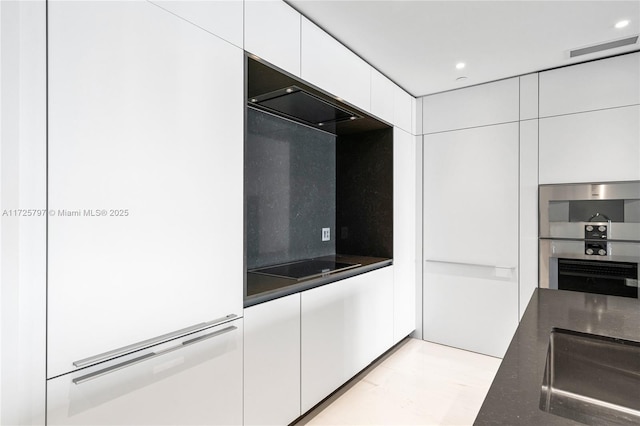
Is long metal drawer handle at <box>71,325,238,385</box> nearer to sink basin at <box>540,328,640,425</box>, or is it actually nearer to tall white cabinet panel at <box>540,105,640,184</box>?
sink basin at <box>540,328,640,425</box>

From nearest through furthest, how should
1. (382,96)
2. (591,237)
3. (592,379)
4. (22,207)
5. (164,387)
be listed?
(22,207)
(592,379)
(164,387)
(591,237)
(382,96)

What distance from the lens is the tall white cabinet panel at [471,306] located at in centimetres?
287

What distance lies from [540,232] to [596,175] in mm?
547

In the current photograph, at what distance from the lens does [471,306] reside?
303cm

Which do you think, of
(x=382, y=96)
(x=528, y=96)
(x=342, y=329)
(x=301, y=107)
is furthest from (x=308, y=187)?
(x=528, y=96)

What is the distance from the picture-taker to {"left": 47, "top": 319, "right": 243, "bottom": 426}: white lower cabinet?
Result: 104cm

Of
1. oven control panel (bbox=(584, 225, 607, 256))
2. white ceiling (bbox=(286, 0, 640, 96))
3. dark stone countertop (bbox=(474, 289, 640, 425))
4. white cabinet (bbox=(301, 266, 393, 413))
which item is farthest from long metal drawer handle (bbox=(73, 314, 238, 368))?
oven control panel (bbox=(584, 225, 607, 256))

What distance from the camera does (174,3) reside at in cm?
128

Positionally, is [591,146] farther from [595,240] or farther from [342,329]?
[342,329]

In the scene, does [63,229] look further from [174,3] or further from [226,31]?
[226,31]

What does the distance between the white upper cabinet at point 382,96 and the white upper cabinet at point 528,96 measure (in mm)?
1023

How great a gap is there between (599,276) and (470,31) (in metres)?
1.95

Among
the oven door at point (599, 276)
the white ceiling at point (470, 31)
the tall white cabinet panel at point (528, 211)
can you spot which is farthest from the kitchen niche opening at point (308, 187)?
the oven door at point (599, 276)

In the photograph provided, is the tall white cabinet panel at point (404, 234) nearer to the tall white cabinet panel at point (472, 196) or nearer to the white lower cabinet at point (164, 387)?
the tall white cabinet panel at point (472, 196)
